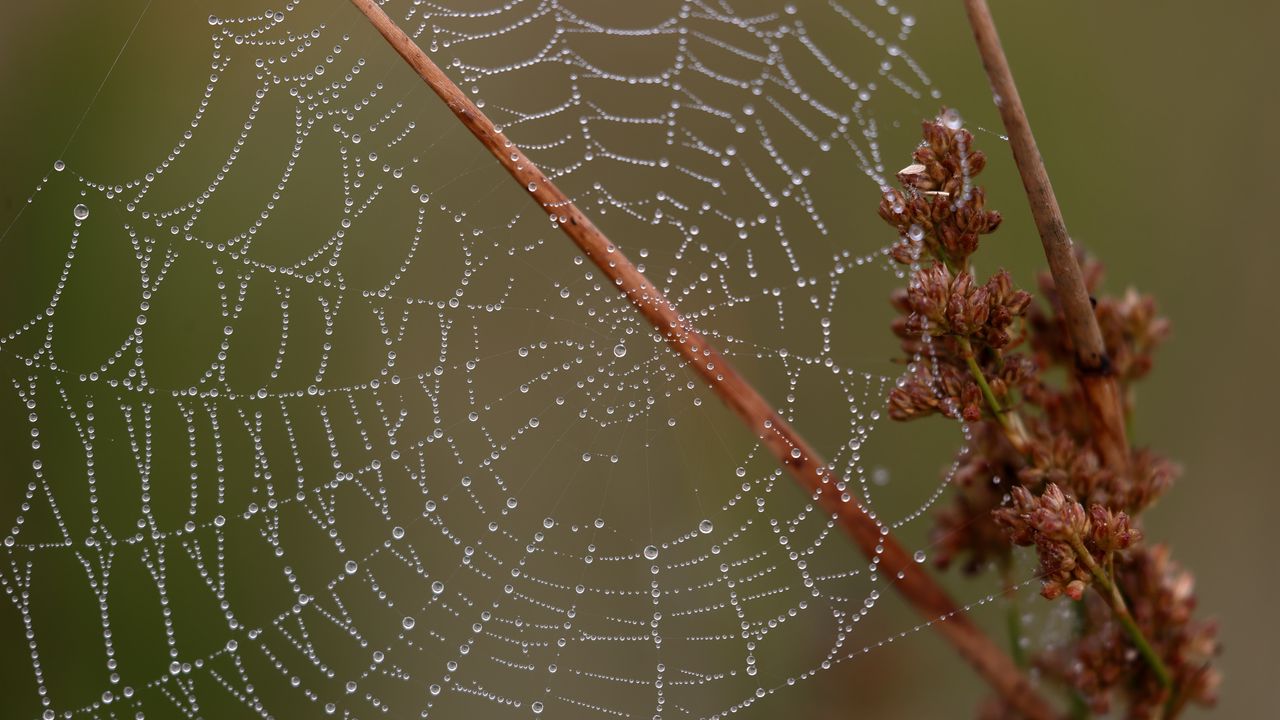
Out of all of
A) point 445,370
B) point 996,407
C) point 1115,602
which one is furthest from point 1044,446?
point 445,370

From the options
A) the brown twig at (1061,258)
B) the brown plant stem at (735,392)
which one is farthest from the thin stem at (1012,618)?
the brown twig at (1061,258)

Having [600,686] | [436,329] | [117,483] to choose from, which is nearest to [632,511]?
[600,686]

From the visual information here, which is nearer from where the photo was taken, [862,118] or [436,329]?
[436,329]

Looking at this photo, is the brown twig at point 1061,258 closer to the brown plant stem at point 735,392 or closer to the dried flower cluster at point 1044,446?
the dried flower cluster at point 1044,446

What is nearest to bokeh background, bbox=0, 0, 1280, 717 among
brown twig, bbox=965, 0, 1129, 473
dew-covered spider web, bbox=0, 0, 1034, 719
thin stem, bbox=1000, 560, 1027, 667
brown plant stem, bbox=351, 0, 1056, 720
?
dew-covered spider web, bbox=0, 0, 1034, 719

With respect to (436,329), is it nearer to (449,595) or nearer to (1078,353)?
(449,595)
